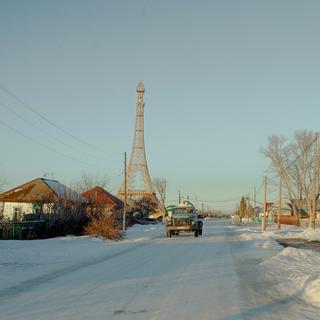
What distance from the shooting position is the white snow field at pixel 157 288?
28.3 ft

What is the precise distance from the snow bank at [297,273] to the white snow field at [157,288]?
0.02m

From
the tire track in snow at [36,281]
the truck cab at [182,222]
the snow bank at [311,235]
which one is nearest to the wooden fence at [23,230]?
the truck cab at [182,222]

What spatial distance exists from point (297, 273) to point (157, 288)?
4913 mm

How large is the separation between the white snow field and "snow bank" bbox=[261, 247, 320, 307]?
0.02 metres

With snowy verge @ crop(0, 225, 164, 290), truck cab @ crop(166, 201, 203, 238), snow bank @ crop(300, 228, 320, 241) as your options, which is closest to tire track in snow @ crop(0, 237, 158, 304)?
snowy verge @ crop(0, 225, 164, 290)

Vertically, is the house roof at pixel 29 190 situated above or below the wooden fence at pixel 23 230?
above

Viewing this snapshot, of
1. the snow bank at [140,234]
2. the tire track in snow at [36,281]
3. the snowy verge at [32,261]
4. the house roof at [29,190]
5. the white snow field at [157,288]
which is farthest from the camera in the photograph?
the house roof at [29,190]

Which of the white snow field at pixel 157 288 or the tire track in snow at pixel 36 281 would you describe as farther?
the tire track in snow at pixel 36 281

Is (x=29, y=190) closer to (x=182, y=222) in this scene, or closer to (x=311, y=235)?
(x=182, y=222)

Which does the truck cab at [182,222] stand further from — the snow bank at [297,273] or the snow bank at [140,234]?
the snow bank at [297,273]

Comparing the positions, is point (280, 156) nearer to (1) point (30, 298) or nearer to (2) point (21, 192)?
(2) point (21, 192)

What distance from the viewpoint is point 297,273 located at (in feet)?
46.7

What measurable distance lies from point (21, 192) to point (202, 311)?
48.6m

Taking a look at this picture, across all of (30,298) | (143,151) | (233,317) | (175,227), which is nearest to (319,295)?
(233,317)
